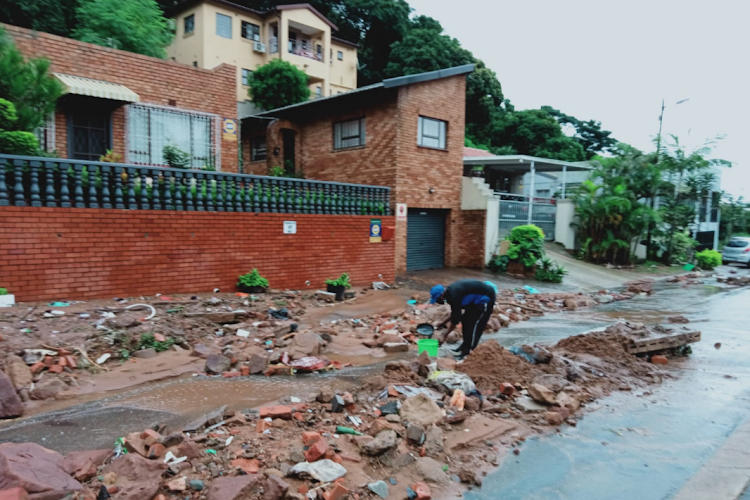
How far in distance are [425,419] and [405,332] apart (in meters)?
3.75

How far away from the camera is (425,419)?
4.34 meters

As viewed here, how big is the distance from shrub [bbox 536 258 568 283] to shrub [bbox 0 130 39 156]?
45.4 feet

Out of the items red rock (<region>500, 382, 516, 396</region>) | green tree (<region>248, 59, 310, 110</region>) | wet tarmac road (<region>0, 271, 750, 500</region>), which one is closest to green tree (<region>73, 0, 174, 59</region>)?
green tree (<region>248, 59, 310, 110</region>)

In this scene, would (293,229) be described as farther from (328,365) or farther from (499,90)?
(499,90)

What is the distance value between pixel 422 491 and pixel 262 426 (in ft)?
4.62

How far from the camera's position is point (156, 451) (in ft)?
11.3

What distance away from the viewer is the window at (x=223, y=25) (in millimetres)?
27281

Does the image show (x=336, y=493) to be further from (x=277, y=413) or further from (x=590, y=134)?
(x=590, y=134)

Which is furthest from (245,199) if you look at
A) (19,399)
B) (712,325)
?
(712,325)

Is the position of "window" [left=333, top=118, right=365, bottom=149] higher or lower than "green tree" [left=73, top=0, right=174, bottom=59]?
lower

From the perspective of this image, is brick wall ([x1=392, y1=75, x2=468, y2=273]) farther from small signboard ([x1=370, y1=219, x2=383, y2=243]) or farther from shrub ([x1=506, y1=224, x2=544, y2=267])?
small signboard ([x1=370, y1=219, x2=383, y2=243])

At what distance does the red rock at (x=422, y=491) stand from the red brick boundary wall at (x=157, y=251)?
21.5 ft

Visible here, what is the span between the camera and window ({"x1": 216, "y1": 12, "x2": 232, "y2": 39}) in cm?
2728

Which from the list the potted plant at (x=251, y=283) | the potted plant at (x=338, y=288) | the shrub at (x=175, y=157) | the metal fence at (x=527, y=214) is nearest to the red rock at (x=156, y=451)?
the potted plant at (x=251, y=283)
